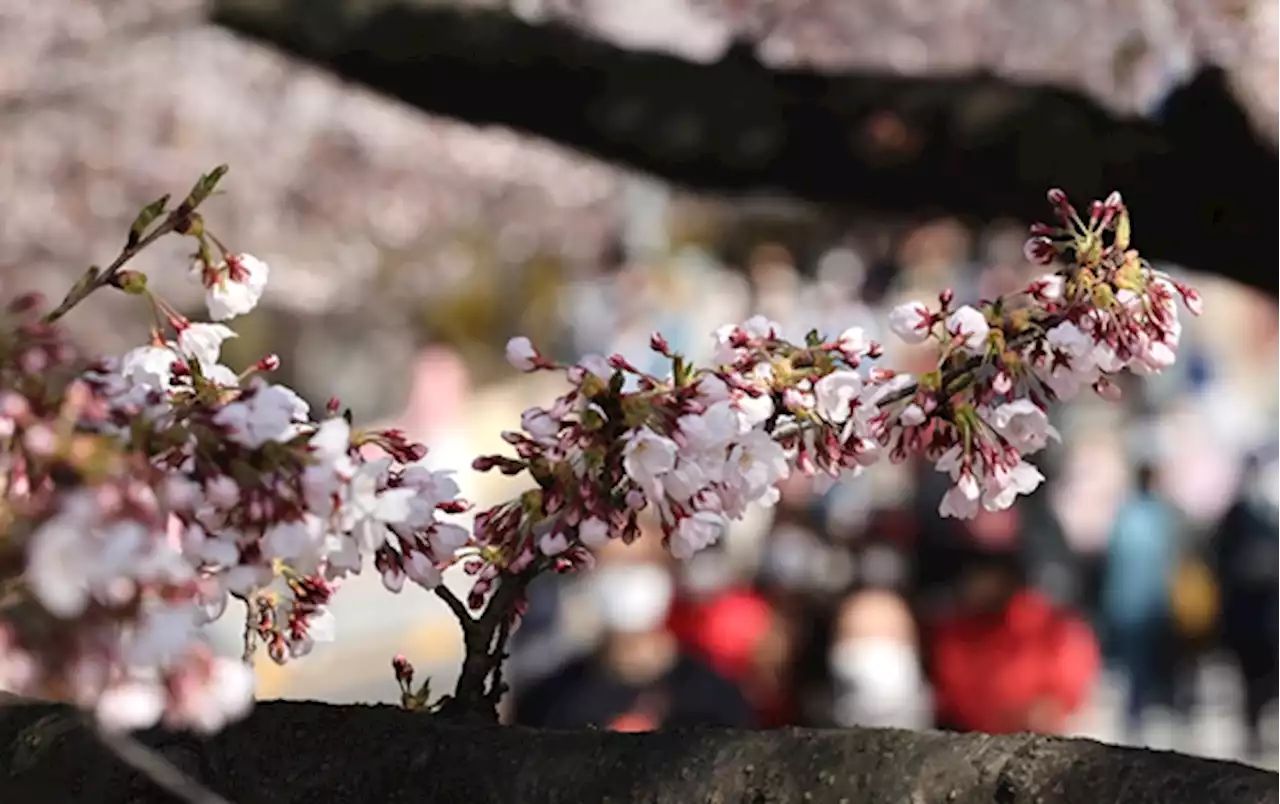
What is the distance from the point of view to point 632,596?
5.49m

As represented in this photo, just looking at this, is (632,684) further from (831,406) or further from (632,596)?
(831,406)

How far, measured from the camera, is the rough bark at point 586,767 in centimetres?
137

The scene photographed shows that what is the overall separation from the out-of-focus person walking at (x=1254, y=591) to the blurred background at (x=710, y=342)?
0.02m

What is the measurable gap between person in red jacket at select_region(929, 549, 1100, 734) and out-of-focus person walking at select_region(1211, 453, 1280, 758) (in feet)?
8.00

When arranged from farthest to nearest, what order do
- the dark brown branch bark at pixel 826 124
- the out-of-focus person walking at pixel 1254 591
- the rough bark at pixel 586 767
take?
the out-of-focus person walking at pixel 1254 591 < the dark brown branch bark at pixel 826 124 < the rough bark at pixel 586 767

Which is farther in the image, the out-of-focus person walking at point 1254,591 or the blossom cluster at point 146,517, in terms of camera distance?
the out-of-focus person walking at point 1254,591

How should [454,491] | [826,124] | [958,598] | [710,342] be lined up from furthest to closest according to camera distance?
[958,598] < [826,124] < [710,342] < [454,491]

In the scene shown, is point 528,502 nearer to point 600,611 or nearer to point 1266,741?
point 600,611

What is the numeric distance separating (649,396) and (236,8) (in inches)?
121

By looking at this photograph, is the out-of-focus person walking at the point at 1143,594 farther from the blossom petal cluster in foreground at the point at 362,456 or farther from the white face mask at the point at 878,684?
the blossom petal cluster in foreground at the point at 362,456

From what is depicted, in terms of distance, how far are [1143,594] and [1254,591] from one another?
577 mm

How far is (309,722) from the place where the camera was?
1.58m

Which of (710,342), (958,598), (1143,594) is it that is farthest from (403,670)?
(1143,594)

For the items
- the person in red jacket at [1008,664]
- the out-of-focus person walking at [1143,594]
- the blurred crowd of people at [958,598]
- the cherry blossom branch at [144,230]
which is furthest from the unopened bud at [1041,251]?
the out-of-focus person walking at [1143,594]
